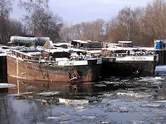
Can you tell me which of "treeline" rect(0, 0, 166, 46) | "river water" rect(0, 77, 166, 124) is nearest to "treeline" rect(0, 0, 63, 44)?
"treeline" rect(0, 0, 166, 46)

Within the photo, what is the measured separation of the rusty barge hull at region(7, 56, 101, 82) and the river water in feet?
4.79

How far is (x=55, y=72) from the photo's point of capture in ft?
142

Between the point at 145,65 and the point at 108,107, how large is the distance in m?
22.7

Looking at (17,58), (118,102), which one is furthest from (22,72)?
(118,102)

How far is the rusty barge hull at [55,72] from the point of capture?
4222 cm

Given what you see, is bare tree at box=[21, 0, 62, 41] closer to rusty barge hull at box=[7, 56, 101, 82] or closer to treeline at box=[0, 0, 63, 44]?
treeline at box=[0, 0, 63, 44]

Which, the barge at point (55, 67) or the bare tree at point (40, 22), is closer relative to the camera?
the barge at point (55, 67)

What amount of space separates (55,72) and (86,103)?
15.1 metres

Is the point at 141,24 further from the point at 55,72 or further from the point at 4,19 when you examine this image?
the point at 55,72

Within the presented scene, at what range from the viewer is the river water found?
22719 millimetres

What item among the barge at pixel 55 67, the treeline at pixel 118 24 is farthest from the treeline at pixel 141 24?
the barge at pixel 55 67

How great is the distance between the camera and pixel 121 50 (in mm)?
57219

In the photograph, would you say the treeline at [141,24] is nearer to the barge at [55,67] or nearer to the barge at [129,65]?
the barge at [129,65]

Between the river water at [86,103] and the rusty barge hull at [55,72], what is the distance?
146 centimetres
